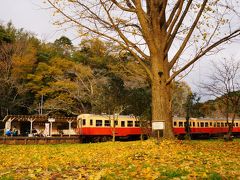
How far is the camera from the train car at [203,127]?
3222 cm

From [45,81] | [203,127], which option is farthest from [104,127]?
[45,81]

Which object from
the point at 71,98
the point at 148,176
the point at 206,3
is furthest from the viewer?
the point at 71,98

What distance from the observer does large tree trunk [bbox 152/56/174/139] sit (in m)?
10.1

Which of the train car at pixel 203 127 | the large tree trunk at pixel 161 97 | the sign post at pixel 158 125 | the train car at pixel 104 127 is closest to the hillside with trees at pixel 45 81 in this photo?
the train car at pixel 203 127

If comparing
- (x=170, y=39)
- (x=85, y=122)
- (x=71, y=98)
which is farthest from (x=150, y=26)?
(x=71, y=98)

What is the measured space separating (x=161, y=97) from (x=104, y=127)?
18573 mm

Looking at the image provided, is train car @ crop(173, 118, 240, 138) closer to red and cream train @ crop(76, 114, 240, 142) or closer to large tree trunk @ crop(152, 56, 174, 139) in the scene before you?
red and cream train @ crop(76, 114, 240, 142)

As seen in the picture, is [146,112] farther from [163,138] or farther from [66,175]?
[66,175]

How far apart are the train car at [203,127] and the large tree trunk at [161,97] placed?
848 inches

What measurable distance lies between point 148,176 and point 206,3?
24.0 ft

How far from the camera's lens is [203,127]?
116ft

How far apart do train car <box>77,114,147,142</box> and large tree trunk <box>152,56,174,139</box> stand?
659 inches

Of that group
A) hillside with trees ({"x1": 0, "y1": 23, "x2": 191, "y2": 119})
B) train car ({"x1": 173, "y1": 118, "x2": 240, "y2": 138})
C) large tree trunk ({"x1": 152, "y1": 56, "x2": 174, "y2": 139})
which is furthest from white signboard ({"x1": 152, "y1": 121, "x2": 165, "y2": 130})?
hillside with trees ({"x1": 0, "y1": 23, "x2": 191, "y2": 119})

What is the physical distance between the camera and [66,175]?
462 centimetres
